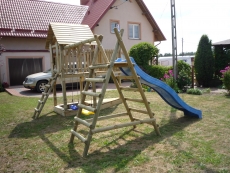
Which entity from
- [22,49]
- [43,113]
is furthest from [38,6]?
[43,113]

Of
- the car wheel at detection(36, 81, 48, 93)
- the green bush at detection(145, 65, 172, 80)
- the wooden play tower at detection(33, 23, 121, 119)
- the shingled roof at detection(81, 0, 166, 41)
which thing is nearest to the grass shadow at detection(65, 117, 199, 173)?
the wooden play tower at detection(33, 23, 121, 119)

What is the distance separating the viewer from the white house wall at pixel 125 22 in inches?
765

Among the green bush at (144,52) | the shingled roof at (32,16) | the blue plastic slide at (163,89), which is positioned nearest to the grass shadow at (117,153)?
the blue plastic slide at (163,89)

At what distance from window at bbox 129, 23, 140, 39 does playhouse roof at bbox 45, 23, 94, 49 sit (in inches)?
544

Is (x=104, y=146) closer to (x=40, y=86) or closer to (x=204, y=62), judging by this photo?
(x=40, y=86)

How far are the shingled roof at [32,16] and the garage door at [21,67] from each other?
70.8 inches

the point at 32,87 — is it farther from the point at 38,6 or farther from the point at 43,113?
the point at 38,6

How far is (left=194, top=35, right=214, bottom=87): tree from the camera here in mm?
14328

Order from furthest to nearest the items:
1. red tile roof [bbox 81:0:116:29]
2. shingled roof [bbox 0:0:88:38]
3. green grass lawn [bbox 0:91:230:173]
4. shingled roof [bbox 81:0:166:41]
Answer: shingled roof [bbox 81:0:166:41] < red tile roof [bbox 81:0:116:29] < shingled roof [bbox 0:0:88:38] < green grass lawn [bbox 0:91:230:173]

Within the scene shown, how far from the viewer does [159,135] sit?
474 cm

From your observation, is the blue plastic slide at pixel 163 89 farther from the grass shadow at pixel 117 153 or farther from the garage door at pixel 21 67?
the garage door at pixel 21 67

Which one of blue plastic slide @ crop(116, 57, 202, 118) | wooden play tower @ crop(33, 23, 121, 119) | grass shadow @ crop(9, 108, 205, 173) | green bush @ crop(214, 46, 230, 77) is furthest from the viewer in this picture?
green bush @ crop(214, 46, 230, 77)

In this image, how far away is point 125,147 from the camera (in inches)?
165

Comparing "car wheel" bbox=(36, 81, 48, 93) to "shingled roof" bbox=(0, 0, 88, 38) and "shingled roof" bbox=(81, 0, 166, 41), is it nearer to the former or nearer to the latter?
"shingled roof" bbox=(0, 0, 88, 38)
